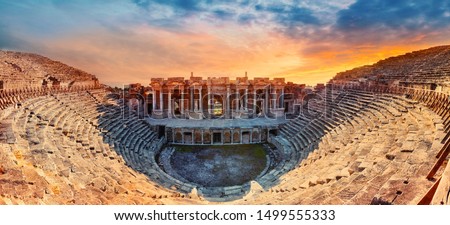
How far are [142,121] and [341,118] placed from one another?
1788cm

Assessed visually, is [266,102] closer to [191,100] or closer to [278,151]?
[191,100]

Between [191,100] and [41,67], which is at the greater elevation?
[41,67]

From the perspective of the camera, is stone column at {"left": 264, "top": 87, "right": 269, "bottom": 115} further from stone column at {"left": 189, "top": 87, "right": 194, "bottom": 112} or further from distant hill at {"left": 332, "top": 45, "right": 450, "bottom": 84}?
distant hill at {"left": 332, "top": 45, "right": 450, "bottom": 84}

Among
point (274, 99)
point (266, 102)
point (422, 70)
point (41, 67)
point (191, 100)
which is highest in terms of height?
point (41, 67)

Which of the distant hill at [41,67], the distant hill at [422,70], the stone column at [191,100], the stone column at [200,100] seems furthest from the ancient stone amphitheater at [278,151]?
the distant hill at [41,67]

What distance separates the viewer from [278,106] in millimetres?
34531

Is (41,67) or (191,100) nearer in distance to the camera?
(191,100)

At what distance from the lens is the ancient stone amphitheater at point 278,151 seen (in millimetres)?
7684

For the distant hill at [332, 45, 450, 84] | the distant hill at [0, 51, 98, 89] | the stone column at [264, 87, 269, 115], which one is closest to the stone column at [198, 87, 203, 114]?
the stone column at [264, 87, 269, 115]

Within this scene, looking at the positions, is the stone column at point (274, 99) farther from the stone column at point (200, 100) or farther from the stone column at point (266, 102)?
the stone column at point (200, 100)

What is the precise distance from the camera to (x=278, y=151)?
23953mm

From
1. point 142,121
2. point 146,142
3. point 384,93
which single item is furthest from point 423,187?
point 142,121

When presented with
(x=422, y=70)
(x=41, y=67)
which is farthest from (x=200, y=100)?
(x=41, y=67)
